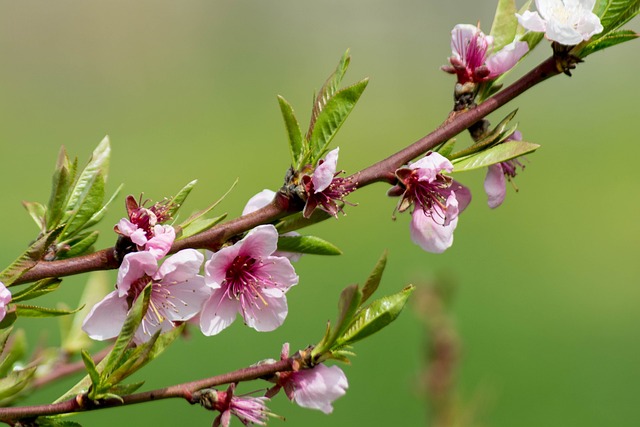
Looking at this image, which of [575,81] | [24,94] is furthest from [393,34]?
[24,94]

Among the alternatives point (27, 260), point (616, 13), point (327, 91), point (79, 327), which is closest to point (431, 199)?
point (327, 91)

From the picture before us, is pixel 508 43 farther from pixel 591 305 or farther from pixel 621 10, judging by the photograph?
pixel 591 305

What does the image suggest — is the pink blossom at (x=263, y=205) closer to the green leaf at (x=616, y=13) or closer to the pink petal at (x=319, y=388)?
the pink petal at (x=319, y=388)

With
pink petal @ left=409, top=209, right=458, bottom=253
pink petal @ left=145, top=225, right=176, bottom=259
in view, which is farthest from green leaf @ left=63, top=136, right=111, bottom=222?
pink petal @ left=409, top=209, right=458, bottom=253

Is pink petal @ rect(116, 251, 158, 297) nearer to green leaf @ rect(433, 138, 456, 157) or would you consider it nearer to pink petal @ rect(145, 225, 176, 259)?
pink petal @ rect(145, 225, 176, 259)

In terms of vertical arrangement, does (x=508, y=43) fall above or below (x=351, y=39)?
above
